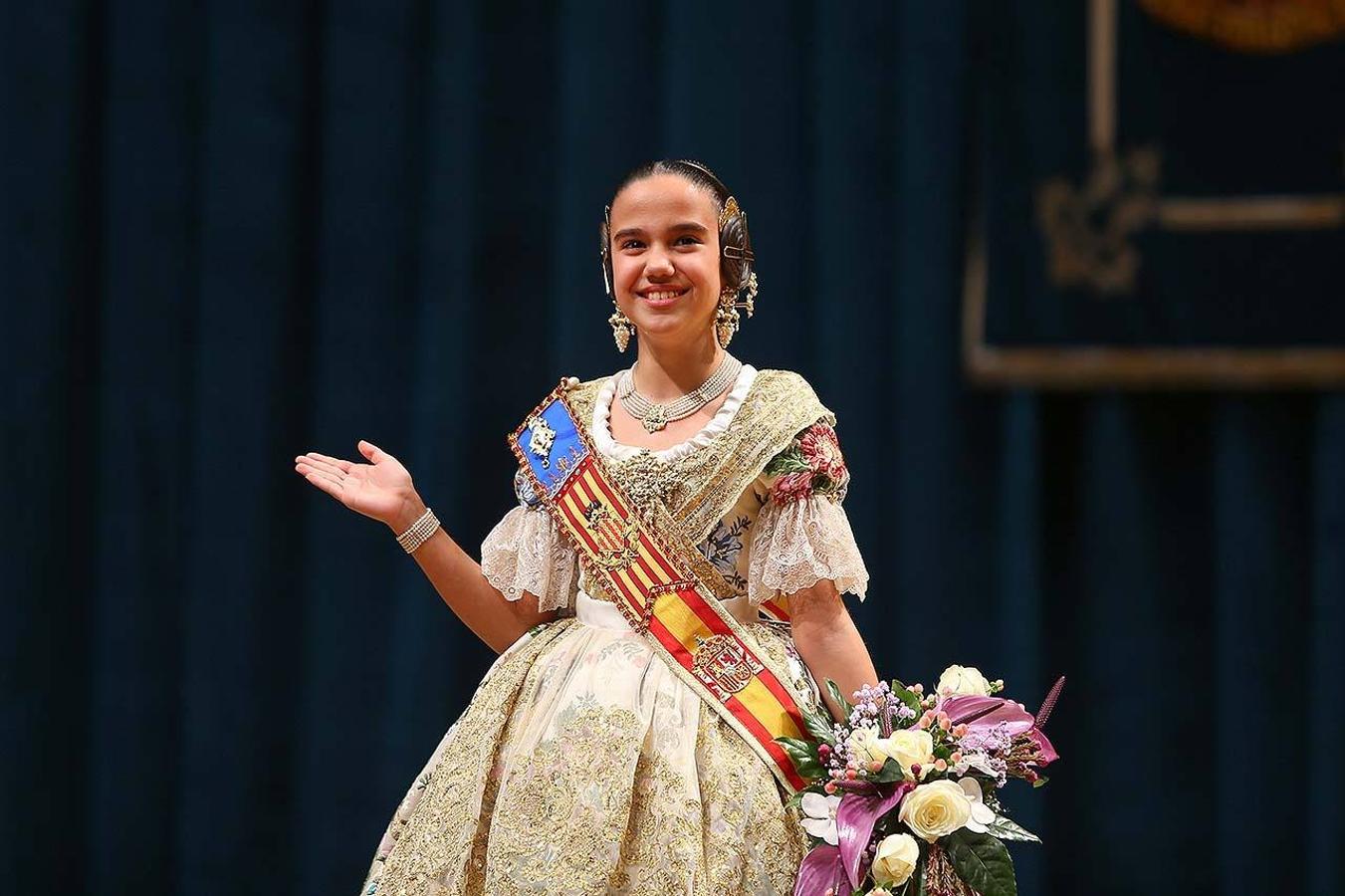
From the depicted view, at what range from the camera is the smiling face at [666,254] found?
76.4 inches

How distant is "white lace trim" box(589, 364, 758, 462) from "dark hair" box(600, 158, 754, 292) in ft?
0.36

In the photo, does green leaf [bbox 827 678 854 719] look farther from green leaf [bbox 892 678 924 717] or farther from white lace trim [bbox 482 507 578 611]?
white lace trim [bbox 482 507 578 611]

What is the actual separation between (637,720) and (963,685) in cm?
37

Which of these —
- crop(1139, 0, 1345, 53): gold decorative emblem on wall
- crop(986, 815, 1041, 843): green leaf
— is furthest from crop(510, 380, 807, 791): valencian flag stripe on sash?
crop(1139, 0, 1345, 53): gold decorative emblem on wall

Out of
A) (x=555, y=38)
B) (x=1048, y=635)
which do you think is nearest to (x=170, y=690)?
(x=555, y=38)

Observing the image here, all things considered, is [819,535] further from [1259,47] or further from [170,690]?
[170,690]

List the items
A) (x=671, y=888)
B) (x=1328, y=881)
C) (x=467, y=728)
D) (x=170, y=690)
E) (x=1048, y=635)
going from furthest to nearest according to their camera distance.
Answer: (x=170, y=690)
(x=1048, y=635)
(x=1328, y=881)
(x=467, y=728)
(x=671, y=888)

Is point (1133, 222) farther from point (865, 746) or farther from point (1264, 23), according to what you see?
point (865, 746)

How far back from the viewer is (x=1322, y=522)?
3.13 metres

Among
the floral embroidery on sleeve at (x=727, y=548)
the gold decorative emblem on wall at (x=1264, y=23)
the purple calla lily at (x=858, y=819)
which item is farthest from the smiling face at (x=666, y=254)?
the gold decorative emblem on wall at (x=1264, y=23)

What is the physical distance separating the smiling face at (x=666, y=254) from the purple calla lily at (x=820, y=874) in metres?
0.59

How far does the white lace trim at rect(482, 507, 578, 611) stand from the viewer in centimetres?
201

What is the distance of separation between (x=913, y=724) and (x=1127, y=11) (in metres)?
1.81

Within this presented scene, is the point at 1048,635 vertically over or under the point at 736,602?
under
